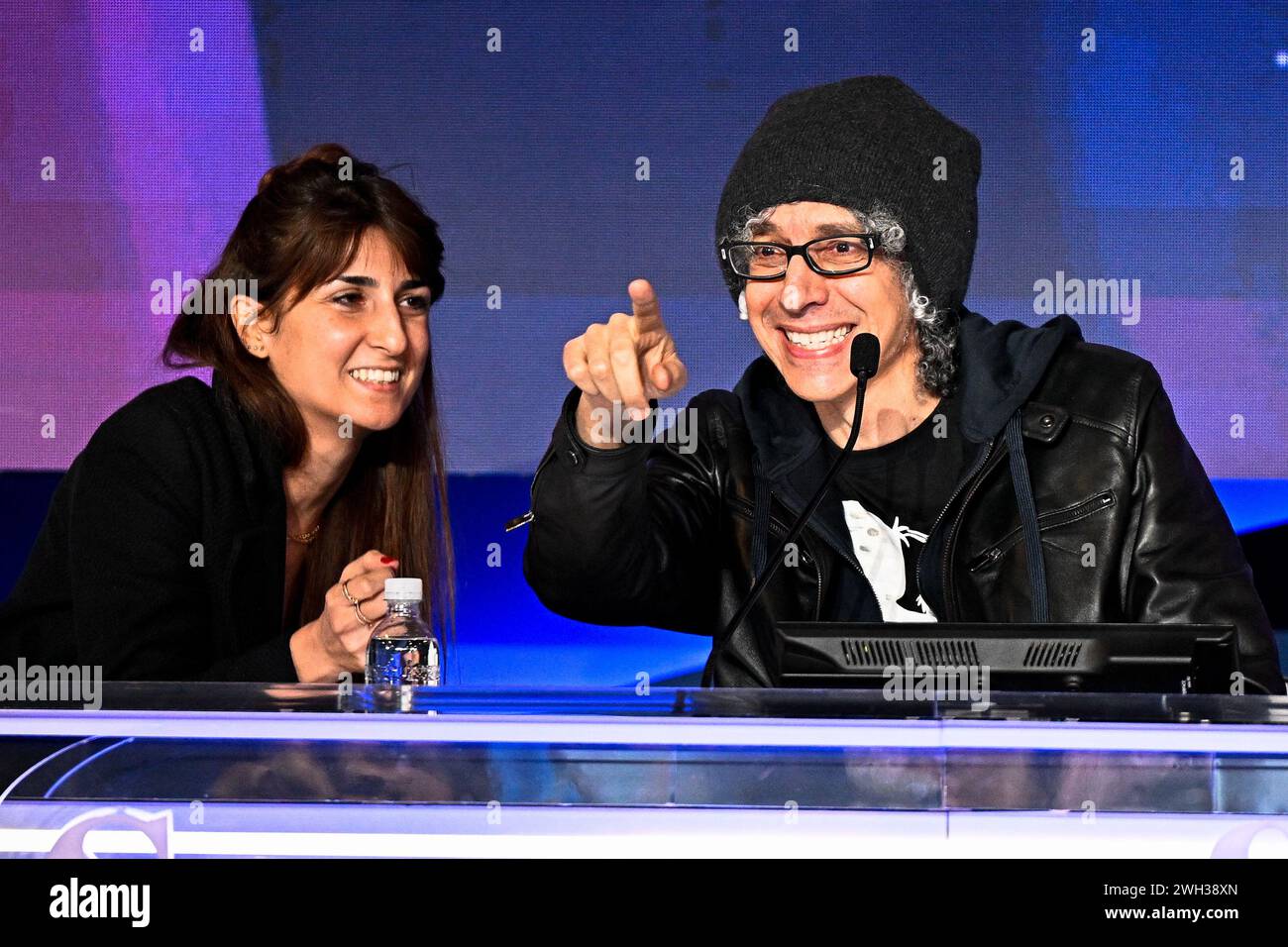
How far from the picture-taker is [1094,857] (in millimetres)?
767

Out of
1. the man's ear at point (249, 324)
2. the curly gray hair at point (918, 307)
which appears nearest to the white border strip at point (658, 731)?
the curly gray hair at point (918, 307)

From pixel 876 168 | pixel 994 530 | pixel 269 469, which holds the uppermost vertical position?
pixel 876 168

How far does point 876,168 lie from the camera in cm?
178

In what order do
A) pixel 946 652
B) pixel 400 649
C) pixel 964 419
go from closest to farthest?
pixel 946 652 → pixel 400 649 → pixel 964 419

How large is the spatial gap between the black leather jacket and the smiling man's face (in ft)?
0.31

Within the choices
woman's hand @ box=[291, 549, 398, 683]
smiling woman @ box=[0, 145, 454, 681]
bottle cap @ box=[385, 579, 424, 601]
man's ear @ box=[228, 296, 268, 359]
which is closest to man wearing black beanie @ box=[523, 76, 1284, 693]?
woman's hand @ box=[291, 549, 398, 683]

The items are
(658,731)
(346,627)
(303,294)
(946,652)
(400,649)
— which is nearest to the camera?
(658,731)

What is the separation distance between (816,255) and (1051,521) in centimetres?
43

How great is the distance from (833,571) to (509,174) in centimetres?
192

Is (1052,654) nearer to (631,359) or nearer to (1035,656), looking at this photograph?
(1035,656)

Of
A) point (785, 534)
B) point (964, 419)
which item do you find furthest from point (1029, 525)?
point (785, 534)

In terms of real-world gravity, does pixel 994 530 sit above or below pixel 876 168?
below
